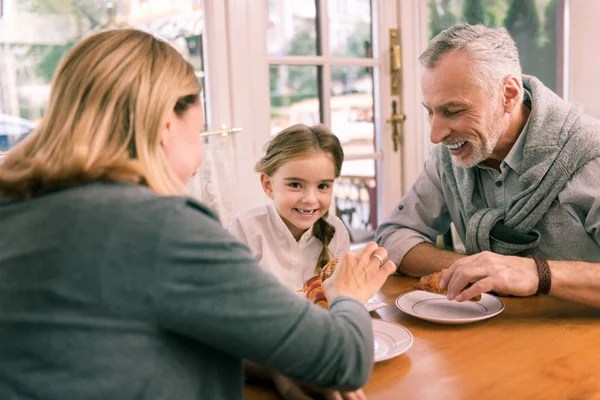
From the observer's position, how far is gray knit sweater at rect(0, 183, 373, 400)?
0.71 meters

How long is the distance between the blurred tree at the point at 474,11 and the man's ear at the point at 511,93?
165 cm

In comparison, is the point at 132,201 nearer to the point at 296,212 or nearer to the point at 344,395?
the point at 344,395

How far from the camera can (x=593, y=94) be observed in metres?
3.63

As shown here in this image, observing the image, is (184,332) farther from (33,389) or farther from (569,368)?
(569,368)

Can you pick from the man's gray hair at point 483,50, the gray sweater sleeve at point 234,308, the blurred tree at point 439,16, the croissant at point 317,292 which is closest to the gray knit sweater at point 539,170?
the man's gray hair at point 483,50

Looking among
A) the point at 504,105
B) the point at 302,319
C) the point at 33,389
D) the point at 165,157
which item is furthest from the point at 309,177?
the point at 33,389

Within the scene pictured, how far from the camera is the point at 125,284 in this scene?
712 mm

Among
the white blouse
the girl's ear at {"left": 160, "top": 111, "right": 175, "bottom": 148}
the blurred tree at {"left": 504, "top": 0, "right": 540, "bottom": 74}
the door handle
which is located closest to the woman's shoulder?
the girl's ear at {"left": 160, "top": 111, "right": 175, "bottom": 148}

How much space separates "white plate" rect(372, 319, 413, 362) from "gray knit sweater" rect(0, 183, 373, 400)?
347 mm

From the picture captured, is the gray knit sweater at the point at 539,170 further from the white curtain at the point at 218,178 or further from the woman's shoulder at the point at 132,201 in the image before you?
the woman's shoulder at the point at 132,201

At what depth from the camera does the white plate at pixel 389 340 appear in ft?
3.53

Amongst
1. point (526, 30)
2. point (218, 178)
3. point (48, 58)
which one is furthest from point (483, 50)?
point (526, 30)

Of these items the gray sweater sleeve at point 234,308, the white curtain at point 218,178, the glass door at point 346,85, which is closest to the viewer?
the gray sweater sleeve at point 234,308

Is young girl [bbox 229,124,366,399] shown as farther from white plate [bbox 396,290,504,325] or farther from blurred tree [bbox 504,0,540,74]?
blurred tree [bbox 504,0,540,74]
